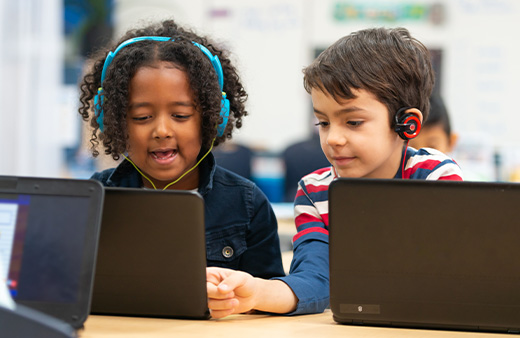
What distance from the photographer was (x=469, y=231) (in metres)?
0.91

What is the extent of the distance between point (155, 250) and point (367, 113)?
539 millimetres

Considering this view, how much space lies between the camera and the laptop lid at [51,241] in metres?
0.87

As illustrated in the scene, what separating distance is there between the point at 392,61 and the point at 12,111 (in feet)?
10.8

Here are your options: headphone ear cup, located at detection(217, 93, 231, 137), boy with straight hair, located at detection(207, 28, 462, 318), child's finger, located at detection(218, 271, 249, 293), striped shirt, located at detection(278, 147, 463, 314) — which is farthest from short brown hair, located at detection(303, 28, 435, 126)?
child's finger, located at detection(218, 271, 249, 293)

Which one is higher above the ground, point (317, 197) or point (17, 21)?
point (17, 21)

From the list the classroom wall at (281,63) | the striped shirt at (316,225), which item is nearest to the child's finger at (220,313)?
the striped shirt at (316,225)

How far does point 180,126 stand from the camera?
1.37 meters

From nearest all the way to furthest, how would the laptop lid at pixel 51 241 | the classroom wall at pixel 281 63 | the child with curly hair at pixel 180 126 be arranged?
the laptop lid at pixel 51 241 → the child with curly hair at pixel 180 126 → the classroom wall at pixel 281 63

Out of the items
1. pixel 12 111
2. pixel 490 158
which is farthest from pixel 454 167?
pixel 12 111

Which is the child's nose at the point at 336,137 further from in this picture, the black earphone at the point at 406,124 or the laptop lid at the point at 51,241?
the laptop lid at the point at 51,241

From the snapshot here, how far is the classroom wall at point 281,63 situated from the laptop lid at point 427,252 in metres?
3.02

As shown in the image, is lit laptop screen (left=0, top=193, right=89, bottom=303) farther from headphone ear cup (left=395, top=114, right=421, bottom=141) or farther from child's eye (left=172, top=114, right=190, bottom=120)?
headphone ear cup (left=395, top=114, right=421, bottom=141)

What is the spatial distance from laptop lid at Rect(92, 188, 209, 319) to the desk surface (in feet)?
0.12

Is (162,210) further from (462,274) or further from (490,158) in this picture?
(490,158)
